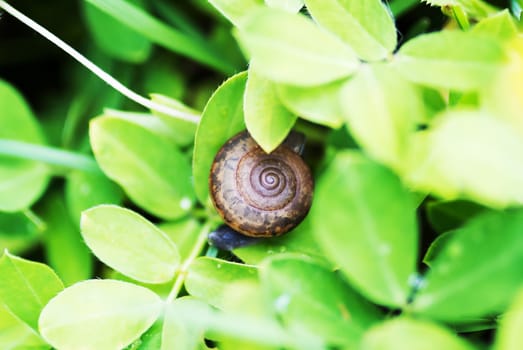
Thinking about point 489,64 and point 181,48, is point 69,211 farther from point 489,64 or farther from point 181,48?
point 489,64

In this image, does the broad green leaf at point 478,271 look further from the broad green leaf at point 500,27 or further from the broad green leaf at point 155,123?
the broad green leaf at point 155,123

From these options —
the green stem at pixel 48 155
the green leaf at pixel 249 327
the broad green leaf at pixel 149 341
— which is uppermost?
the green stem at pixel 48 155

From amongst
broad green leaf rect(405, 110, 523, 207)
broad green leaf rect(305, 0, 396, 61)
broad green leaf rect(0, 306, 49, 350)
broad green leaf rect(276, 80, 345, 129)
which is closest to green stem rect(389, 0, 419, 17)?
broad green leaf rect(305, 0, 396, 61)

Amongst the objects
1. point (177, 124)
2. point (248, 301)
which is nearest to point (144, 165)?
point (177, 124)

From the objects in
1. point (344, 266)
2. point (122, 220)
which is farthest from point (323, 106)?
point (122, 220)

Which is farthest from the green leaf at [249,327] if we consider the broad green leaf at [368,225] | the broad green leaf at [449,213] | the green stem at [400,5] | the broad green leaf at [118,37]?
the broad green leaf at [118,37]

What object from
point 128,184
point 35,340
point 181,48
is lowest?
point 35,340

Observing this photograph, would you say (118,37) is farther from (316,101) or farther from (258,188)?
(316,101)
